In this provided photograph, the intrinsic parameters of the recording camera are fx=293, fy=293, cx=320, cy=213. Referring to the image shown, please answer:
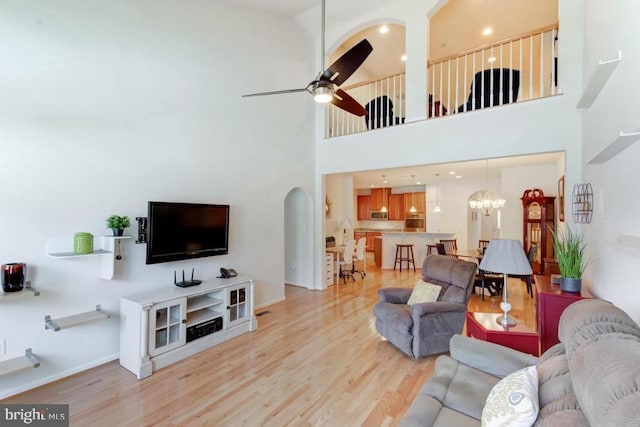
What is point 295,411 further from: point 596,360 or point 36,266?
point 36,266

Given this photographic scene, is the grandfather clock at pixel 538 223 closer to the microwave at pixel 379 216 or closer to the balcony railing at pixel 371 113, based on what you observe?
the balcony railing at pixel 371 113

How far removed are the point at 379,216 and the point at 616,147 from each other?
30.4 feet

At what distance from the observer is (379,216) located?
11125mm

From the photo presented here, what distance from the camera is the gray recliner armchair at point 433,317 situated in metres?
3.00

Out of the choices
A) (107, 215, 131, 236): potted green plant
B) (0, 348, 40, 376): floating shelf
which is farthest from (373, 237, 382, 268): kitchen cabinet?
(0, 348, 40, 376): floating shelf

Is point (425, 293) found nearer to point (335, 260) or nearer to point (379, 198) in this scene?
point (335, 260)

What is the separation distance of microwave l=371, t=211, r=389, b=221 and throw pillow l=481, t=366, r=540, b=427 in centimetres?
966

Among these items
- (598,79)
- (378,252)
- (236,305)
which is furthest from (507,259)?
(378,252)

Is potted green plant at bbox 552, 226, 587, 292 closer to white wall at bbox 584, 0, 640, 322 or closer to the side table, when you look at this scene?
white wall at bbox 584, 0, 640, 322

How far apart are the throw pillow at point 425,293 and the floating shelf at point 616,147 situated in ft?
6.19

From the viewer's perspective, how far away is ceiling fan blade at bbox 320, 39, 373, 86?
255 cm

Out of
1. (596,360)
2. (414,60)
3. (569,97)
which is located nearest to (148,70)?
(414,60)

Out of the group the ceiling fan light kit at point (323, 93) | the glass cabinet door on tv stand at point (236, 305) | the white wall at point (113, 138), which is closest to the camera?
the white wall at point (113, 138)

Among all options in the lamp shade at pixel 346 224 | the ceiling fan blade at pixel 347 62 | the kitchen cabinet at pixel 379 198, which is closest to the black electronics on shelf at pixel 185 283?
the ceiling fan blade at pixel 347 62
